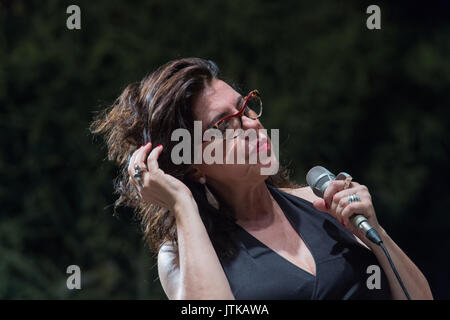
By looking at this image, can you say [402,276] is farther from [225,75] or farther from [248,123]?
[225,75]

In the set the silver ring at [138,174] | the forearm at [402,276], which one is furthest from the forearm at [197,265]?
the forearm at [402,276]

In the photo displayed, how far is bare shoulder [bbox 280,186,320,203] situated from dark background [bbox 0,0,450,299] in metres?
1.30

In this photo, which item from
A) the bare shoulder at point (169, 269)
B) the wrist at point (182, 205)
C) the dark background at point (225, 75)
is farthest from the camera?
the dark background at point (225, 75)

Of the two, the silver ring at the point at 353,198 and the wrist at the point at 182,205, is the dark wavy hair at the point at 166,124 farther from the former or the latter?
the silver ring at the point at 353,198

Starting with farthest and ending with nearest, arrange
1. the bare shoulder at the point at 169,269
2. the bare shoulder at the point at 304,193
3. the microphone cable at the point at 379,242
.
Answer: the bare shoulder at the point at 304,193
the bare shoulder at the point at 169,269
the microphone cable at the point at 379,242

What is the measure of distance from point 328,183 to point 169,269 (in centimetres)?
46

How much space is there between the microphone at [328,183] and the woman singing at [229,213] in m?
0.02

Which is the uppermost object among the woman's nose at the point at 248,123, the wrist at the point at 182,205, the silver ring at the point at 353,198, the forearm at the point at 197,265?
the woman's nose at the point at 248,123

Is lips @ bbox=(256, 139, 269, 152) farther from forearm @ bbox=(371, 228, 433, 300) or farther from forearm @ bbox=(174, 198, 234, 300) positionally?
forearm @ bbox=(371, 228, 433, 300)

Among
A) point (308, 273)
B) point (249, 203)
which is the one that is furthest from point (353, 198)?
point (249, 203)

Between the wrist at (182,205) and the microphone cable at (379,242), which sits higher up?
the wrist at (182,205)

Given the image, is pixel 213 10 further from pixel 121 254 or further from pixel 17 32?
pixel 121 254

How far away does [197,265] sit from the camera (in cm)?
116

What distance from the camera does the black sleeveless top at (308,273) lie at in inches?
48.1
